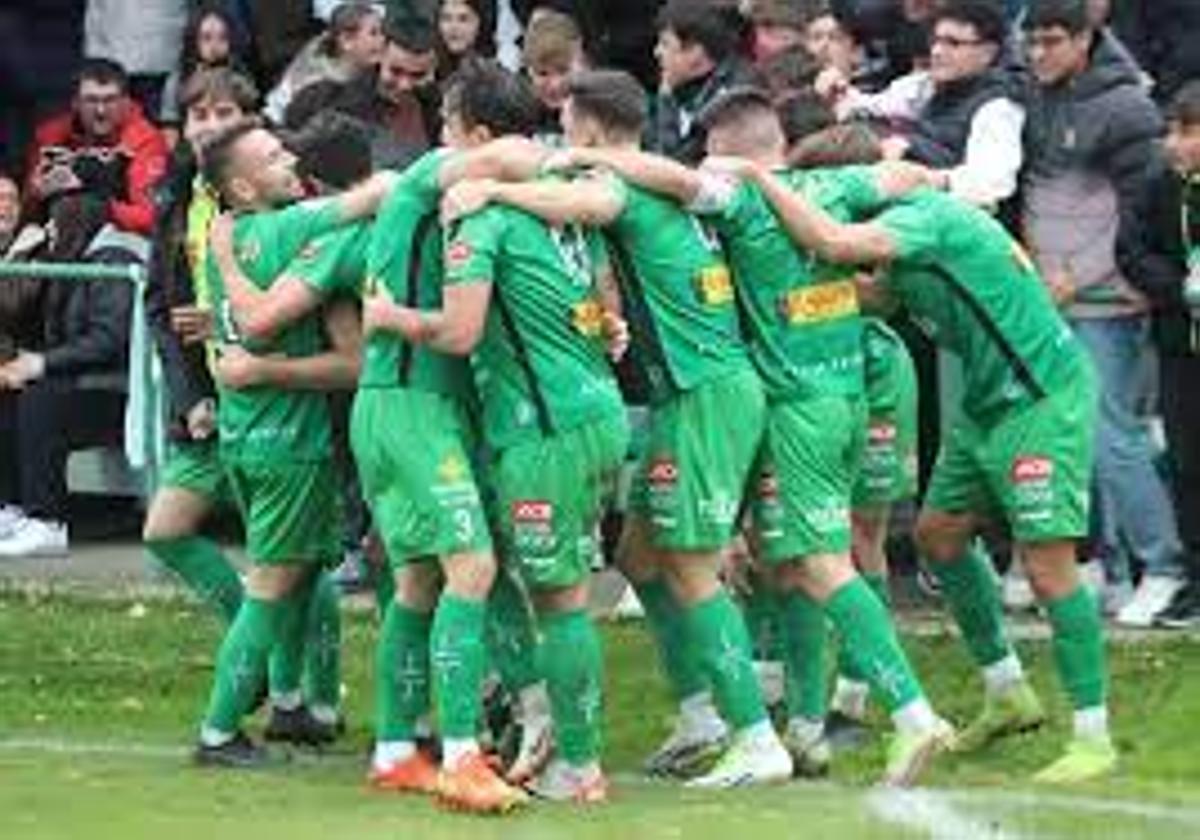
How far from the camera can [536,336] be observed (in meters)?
12.3

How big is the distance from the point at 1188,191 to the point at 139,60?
21.0ft

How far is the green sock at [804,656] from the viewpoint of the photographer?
1321cm

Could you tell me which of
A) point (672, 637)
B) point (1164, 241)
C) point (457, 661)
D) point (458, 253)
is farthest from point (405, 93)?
point (457, 661)

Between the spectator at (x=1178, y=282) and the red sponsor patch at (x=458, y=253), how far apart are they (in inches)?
156

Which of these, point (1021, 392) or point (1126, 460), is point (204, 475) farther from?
point (1126, 460)

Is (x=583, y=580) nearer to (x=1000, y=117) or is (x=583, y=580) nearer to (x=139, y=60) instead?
(x=1000, y=117)

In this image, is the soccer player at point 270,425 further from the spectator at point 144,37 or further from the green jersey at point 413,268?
the spectator at point 144,37

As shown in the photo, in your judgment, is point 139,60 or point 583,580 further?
point 139,60

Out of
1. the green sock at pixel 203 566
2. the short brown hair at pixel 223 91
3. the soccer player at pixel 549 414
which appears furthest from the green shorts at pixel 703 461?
the short brown hair at pixel 223 91

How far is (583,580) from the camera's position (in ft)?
40.7

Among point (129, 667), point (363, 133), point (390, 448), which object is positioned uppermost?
point (363, 133)

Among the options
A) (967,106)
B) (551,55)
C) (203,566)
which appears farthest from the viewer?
(551,55)

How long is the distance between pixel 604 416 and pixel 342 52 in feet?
20.1

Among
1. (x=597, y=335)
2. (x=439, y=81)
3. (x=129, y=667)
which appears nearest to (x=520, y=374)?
(x=597, y=335)
